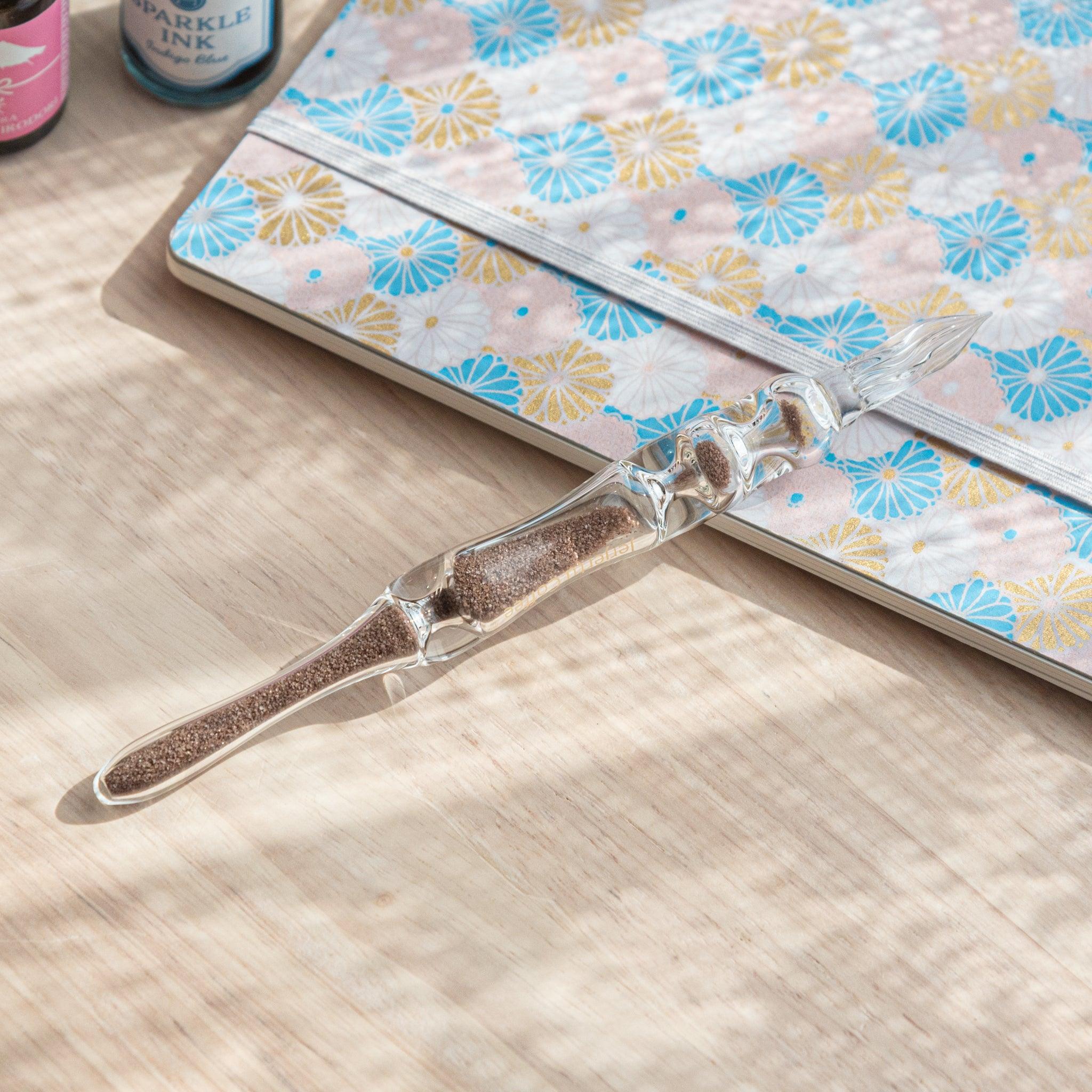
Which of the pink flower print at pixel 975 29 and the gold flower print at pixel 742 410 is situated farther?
the pink flower print at pixel 975 29

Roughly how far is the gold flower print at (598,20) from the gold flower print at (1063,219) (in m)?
0.25

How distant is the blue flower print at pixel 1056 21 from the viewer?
0.72 m

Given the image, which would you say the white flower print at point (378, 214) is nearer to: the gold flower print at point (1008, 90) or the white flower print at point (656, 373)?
the white flower print at point (656, 373)

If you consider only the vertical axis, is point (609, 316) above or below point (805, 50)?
below

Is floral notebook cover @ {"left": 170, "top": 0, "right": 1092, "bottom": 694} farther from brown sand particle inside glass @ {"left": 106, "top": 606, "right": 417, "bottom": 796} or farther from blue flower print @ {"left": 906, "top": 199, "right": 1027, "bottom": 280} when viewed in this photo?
brown sand particle inside glass @ {"left": 106, "top": 606, "right": 417, "bottom": 796}

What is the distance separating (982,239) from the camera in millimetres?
673

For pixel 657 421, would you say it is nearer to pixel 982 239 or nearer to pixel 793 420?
pixel 793 420

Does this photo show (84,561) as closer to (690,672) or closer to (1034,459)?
(690,672)

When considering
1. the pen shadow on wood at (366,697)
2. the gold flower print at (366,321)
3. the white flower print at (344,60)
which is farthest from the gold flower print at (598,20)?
the pen shadow on wood at (366,697)

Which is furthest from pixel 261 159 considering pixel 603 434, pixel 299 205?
pixel 603 434

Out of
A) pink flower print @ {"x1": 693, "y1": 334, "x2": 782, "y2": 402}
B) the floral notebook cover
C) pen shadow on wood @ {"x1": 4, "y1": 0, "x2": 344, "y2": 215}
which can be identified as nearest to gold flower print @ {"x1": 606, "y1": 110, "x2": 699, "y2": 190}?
the floral notebook cover

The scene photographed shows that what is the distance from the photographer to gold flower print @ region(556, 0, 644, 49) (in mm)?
710

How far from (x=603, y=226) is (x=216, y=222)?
0.21m

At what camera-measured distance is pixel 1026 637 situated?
60 cm
